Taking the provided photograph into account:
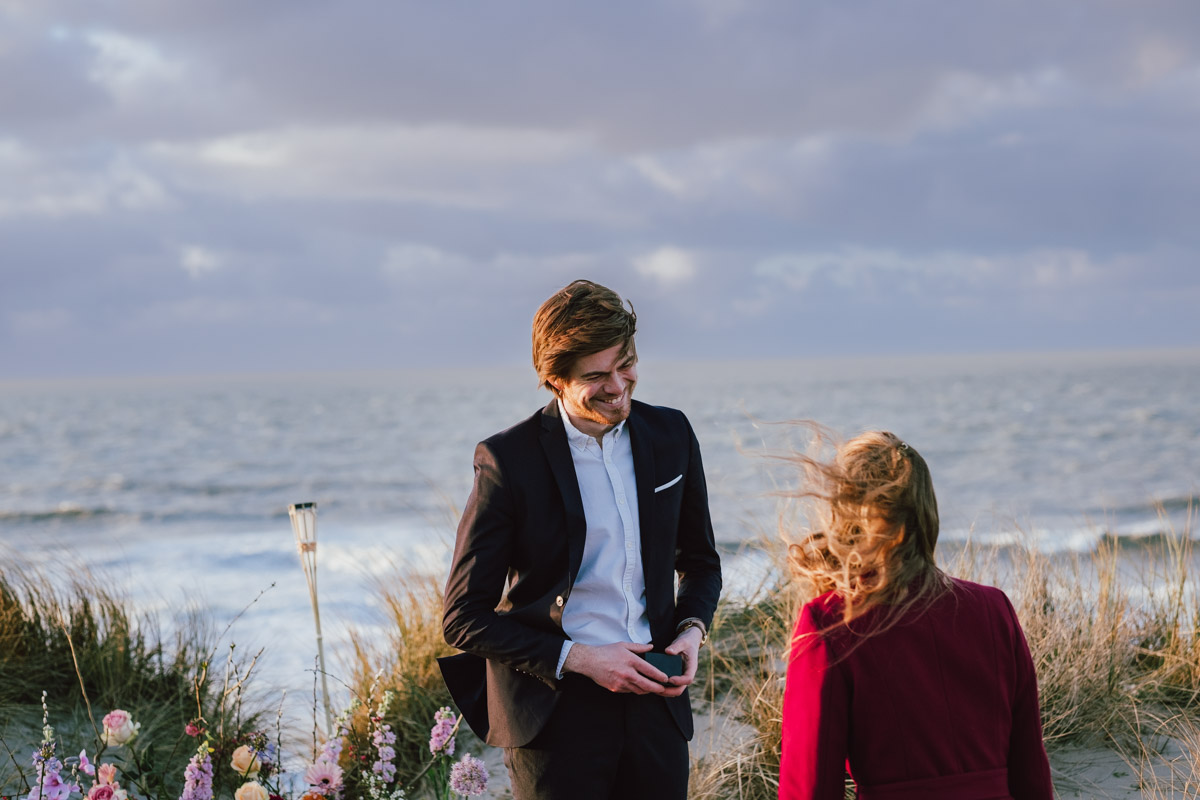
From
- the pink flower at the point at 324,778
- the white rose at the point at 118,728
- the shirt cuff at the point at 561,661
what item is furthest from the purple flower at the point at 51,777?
the shirt cuff at the point at 561,661

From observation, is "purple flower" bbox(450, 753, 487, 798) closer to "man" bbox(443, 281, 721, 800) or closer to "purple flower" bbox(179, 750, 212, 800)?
"man" bbox(443, 281, 721, 800)

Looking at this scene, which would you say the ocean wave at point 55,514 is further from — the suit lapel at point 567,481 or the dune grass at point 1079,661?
the suit lapel at point 567,481

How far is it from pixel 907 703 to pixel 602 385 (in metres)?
0.89

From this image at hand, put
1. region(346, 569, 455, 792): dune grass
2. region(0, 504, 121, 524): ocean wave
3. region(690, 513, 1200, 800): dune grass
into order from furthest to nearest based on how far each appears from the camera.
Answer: region(0, 504, 121, 524): ocean wave < region(346, 569, 455, 792): dune grass < region(690, 513, 1200, 800): dune grass

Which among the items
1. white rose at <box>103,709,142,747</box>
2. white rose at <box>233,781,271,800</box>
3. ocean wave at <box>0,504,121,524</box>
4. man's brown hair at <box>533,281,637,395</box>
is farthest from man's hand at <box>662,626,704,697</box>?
ocean wave at <box>0,504,121,524</box>

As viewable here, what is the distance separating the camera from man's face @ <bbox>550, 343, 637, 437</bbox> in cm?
211

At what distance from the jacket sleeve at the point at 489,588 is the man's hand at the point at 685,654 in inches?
10.1

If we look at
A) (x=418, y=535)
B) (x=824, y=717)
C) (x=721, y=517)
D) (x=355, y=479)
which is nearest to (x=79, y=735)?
(x=824, y=717)

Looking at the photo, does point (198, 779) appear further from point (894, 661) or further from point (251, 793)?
point (894, 661)

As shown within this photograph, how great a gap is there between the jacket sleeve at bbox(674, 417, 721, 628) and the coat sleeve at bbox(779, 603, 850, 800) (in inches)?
22.8

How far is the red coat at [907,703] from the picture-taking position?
5.61 ft

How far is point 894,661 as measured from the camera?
5.62 feet

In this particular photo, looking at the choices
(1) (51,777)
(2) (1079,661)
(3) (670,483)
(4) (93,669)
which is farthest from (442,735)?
(4) (93,669)

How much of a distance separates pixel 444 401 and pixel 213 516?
3250cm
